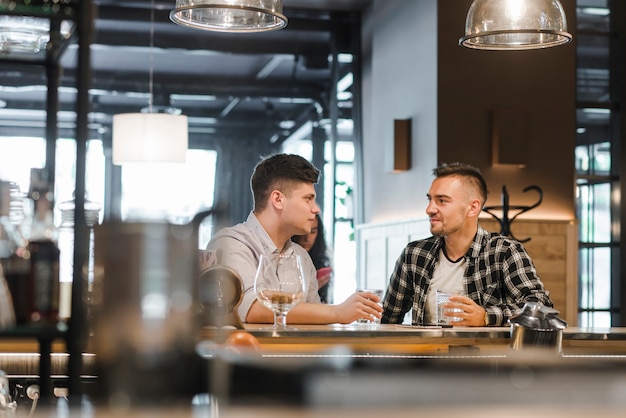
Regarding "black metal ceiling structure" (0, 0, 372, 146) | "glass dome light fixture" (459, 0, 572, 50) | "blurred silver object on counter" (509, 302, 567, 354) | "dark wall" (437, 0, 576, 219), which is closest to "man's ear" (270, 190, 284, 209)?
"glass dome light fixture" (459, 0, 572, 50)

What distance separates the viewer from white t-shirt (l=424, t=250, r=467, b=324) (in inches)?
166

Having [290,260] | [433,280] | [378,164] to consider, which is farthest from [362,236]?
[290,260]

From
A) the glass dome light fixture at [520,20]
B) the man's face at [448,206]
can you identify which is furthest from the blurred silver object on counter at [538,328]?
the man's face at [448,206]

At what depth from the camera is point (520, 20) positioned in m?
3.39

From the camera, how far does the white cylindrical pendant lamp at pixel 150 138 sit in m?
6.77

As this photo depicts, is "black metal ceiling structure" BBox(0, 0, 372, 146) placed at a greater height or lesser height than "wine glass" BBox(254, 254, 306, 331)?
greater

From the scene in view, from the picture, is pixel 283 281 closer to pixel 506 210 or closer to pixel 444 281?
pixel 444 281

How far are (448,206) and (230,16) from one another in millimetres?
1482

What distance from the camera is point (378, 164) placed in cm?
836

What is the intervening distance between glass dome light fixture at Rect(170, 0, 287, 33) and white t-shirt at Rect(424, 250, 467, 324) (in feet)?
4.58

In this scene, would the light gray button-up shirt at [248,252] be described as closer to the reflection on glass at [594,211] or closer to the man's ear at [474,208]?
the man's ear at [474,208]

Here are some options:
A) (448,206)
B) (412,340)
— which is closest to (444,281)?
(448,206)

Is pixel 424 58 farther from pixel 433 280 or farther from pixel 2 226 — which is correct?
pixel 2 226

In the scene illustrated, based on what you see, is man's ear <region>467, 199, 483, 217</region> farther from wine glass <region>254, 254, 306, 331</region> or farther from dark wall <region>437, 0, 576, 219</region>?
dark wall <region>437, 0, 576, 219</region>
